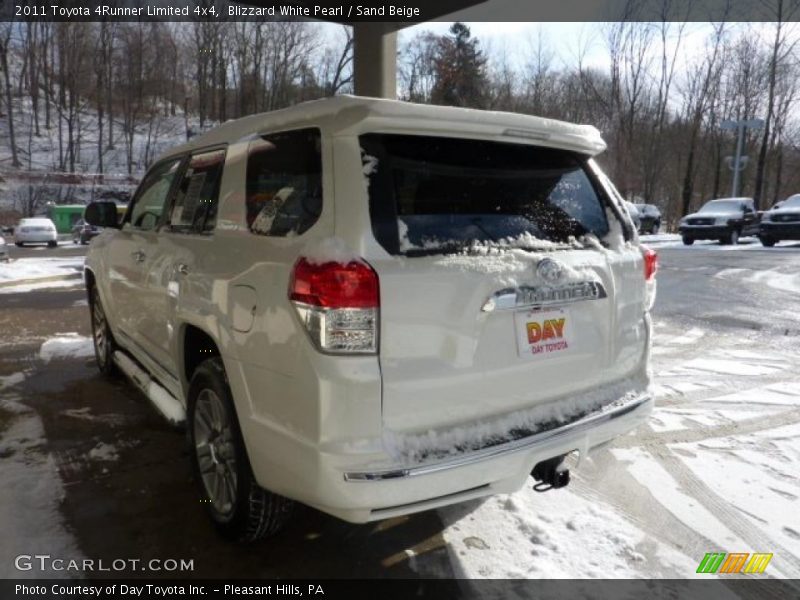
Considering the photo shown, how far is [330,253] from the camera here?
214cm

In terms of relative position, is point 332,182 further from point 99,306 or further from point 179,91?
point 179,91

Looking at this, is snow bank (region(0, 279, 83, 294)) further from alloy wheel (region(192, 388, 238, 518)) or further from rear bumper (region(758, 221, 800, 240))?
rear bumper (region(758, 221, 800, 240))

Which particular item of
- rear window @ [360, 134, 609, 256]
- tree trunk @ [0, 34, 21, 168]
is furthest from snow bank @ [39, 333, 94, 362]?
tree trunk @ [0, 34, 21, 168]

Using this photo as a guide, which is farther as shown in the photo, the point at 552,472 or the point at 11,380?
the point at 11,380

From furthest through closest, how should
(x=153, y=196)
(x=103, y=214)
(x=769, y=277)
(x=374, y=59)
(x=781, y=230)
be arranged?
(x=781, y=230) → (x=769, y=277) → (x=374, y=59) → (x=103, y=214) → (x=153, y=196)

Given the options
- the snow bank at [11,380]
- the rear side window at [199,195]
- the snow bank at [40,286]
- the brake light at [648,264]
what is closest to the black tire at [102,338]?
the snow bank at [11,380]

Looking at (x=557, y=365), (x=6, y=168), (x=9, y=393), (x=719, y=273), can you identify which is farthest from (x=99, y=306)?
(x=6, y=168)

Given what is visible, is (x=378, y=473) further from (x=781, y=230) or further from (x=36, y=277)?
(x=781, y=230)

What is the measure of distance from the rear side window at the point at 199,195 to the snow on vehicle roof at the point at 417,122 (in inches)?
13.8

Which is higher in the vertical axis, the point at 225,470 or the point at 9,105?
the point at 9,105

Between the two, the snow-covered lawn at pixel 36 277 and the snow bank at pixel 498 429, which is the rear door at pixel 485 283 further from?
the snow-covered lawn at pixel 36 277

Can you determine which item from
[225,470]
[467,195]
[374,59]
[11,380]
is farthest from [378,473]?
[374,59]

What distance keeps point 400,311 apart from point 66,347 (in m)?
5.71

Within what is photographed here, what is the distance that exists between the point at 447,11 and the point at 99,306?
7.49 m
